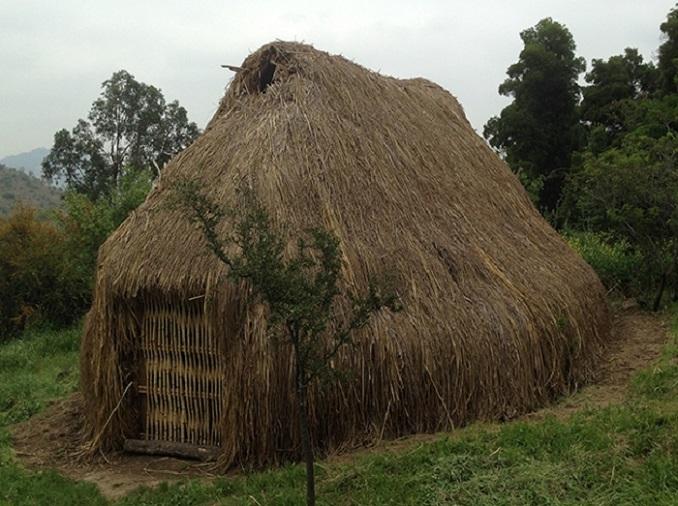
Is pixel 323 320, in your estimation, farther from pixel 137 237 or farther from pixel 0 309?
pixel 0 309

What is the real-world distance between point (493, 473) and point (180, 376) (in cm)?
346

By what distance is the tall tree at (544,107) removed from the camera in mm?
22875

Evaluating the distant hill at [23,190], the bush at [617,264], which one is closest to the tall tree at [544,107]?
the bush at [617,264]

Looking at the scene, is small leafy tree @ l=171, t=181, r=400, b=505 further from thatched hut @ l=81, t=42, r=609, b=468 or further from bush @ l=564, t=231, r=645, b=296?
bush @ l=564, t=231, r=645, b=296

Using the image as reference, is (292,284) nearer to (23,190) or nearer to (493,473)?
(493,473)

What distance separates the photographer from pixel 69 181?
90.9 ft

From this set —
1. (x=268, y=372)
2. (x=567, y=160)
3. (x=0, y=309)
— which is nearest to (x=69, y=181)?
(x=0, y=309)

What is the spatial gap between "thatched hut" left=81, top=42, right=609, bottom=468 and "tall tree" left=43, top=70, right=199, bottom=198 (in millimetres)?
19894

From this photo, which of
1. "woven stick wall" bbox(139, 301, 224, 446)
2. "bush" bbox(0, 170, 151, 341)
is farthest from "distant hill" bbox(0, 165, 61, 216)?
"woven stick wall" bbox(139, 301, 224, 446)

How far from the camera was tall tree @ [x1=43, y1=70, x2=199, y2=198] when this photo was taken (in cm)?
2748

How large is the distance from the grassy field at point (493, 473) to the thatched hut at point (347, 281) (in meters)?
0.58

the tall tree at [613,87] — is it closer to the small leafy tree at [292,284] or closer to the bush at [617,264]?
the bush at [617,264]

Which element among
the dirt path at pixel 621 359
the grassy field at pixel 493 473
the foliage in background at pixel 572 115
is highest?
the foliage in background at pixel 572 115

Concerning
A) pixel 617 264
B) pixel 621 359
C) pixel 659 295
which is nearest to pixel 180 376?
pixel 621 359
